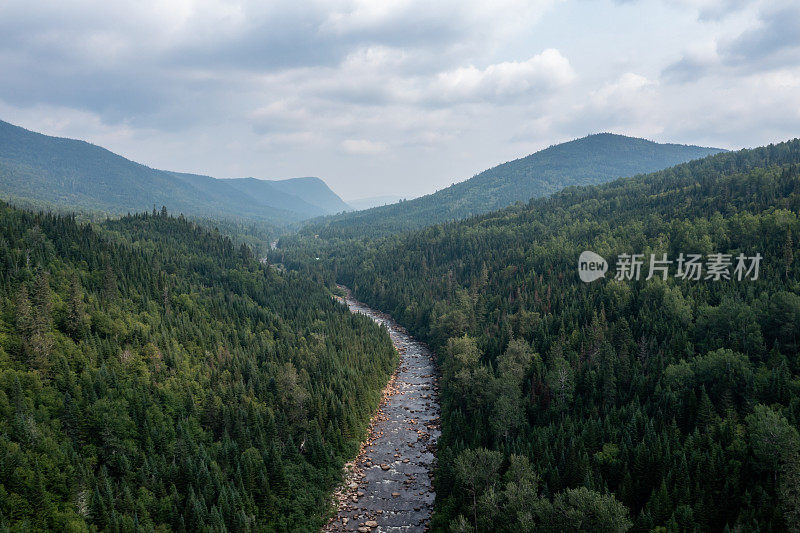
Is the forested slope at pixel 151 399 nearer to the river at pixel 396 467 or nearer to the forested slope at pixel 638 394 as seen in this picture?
the river at pixel 396 467

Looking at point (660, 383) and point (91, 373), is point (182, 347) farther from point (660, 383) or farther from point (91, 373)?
point (660, 383)

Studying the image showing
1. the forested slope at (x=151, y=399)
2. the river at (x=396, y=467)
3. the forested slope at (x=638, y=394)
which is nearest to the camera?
the forested slope at (x=638, y=394)

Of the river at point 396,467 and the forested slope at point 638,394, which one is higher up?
the forested slope at point 638,394

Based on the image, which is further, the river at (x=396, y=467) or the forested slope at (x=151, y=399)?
the river at (x=396, y=467)

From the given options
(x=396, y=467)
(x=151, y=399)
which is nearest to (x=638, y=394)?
(x=396, y=467)

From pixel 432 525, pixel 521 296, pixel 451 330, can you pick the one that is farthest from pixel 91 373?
pixel 521 296

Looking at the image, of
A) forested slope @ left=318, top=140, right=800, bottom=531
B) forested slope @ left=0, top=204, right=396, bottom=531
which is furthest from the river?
forested slope @ left=318, top=140, right=800, bottom=531

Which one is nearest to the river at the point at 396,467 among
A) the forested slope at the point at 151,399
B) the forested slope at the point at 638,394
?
the forested slope at the point at 151,399
